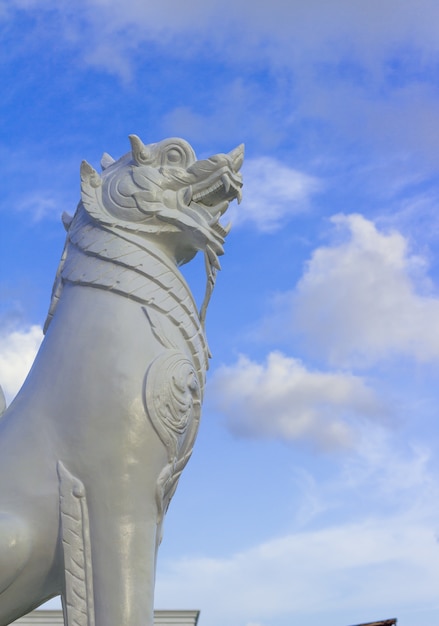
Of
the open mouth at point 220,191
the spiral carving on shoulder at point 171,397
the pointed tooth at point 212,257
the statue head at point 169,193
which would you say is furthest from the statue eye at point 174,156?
the spiral carving on shoulder at point 171,397

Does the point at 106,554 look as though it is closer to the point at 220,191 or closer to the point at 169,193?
the point at 169,193

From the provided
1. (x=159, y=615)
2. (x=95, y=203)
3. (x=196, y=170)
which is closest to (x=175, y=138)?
(x=196, y=170)

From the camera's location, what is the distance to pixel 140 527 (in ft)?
15.9

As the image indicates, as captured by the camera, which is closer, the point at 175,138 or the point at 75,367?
the point at 75,367

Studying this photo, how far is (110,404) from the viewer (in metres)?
4.96

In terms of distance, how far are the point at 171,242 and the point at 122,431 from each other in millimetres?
1413

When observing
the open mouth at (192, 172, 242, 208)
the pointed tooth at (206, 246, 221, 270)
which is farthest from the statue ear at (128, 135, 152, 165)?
the pointed tooth at (206, 246, 221, 270)

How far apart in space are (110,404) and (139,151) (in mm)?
1774

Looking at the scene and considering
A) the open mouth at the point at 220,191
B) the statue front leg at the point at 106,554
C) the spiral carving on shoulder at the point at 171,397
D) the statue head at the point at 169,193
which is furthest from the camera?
the open mouth at the point at 220,191

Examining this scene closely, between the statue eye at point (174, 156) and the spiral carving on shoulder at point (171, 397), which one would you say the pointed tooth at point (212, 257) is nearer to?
the statue eye at point (174, 156)

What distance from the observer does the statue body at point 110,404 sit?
4.79m

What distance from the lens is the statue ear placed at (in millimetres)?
5750

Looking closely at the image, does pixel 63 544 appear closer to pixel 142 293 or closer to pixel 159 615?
pixel 142 293

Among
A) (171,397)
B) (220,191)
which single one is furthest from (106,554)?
(220,191)
